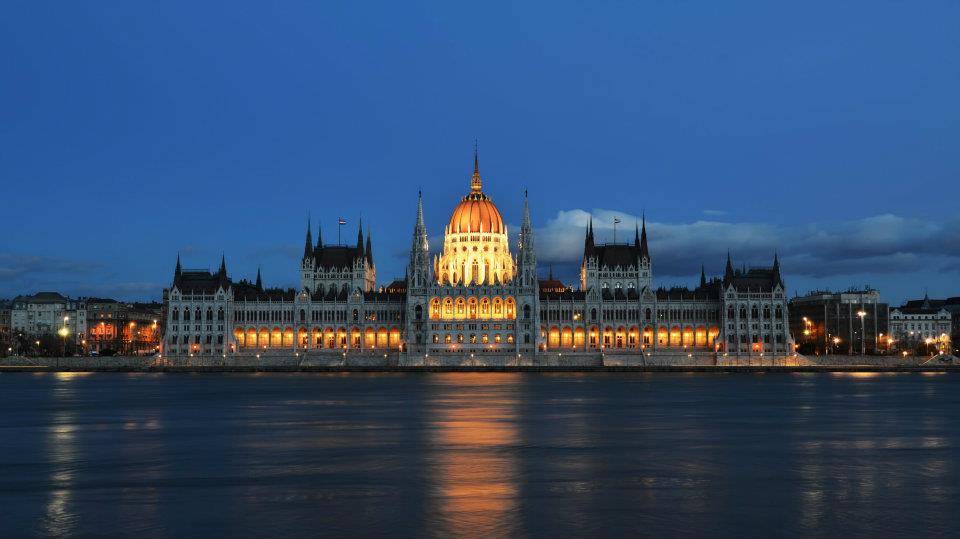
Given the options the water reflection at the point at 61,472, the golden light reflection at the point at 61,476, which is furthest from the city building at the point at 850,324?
the golden light reflection at the point at 61,476

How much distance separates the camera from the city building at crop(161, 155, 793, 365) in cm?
15800

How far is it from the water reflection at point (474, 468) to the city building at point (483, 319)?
293 feet

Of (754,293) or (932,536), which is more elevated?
(754,293)

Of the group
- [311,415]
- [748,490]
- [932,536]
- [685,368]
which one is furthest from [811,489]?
[685,368]

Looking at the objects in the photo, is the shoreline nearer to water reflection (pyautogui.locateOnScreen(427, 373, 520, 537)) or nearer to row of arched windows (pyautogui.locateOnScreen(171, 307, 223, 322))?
row of arched windows (pyautogui.locateOnScreen(171, 307, 223, 322))

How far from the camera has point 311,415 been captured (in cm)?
5969

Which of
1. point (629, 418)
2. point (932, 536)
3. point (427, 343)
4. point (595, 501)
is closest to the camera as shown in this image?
point (932, 536)

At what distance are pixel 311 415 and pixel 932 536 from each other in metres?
40.1

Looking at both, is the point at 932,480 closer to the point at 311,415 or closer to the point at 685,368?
the point at 311,415

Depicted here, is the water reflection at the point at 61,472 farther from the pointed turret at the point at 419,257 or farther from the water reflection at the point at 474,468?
the pointed turret at the point at 419,257

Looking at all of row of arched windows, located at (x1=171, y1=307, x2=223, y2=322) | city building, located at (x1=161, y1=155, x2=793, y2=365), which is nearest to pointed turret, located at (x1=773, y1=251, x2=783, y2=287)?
city building, located at (x1=161, y1=155, x2=793, y2=365)

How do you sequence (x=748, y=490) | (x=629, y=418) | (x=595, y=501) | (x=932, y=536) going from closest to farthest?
(x=932, y=536) → (x=595, y=501) → (x=748, y=490) → (x=629, y=418)

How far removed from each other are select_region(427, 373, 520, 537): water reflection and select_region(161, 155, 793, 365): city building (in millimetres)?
89315

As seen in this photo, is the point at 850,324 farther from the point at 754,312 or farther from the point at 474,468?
the point at 474,468
